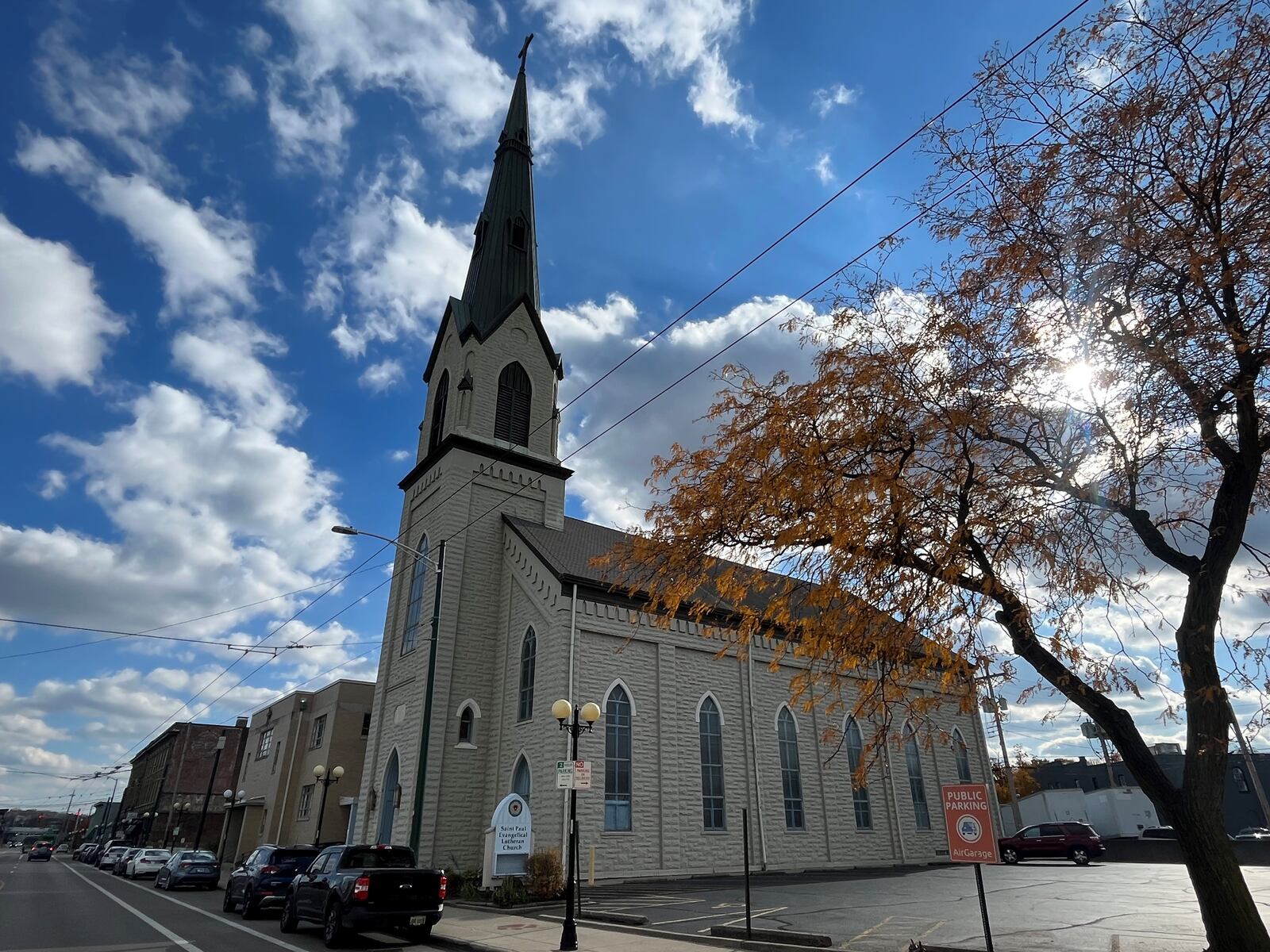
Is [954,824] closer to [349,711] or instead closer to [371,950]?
[371,950]

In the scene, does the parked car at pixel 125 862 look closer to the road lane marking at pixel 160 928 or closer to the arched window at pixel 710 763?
the road lane marking at pixel 160 928

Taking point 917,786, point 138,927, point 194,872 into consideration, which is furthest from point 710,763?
point 194,872

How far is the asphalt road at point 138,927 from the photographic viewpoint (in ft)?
42.5

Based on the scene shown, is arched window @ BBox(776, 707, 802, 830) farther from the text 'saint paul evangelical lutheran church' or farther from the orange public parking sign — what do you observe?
the orange public parking sign

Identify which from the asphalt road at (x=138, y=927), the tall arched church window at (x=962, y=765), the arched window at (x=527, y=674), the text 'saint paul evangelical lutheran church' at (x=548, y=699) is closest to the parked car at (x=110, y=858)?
the asphalt road at (x=138, y=927)

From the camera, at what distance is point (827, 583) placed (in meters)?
9.15

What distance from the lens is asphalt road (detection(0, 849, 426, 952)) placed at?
12961mm

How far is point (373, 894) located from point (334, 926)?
89 cm

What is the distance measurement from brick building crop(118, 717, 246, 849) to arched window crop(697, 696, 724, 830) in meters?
55.4

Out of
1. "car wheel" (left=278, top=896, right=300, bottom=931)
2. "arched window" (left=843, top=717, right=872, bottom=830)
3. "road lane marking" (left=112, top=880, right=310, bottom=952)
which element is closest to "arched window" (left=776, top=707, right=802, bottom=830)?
"arched window" (left=843, top=717, right=872, bottom=830)

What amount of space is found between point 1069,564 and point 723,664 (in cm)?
1952

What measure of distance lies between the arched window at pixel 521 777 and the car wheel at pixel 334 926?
9.54 meters

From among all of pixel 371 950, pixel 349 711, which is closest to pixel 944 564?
pixel 371 950

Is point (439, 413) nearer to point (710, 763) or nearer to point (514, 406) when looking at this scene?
point (514, 406)
